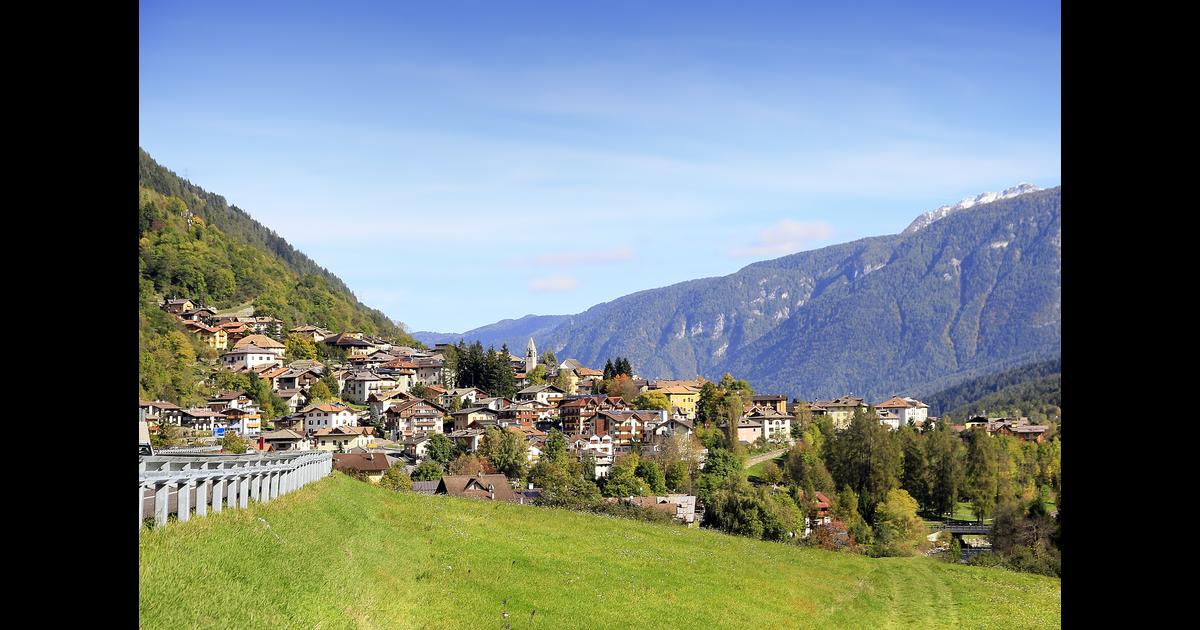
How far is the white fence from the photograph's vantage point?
34.2 ft

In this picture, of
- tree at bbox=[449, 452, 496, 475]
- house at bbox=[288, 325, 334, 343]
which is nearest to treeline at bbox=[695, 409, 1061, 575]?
tree at bbox=[449, 452, 496, 475]

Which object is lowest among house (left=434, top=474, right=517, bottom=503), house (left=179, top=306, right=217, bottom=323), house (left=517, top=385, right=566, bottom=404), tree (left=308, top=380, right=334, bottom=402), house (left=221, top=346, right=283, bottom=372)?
house (left=434, top=474, right=517, bottom=503)

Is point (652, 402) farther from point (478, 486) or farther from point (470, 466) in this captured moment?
point (478, 486)

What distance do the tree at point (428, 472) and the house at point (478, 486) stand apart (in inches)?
231

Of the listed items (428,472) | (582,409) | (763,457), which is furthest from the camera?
(582,409)

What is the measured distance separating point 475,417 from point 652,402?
21.4m

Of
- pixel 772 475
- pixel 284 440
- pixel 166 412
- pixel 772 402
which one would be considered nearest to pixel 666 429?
pixel 772 475

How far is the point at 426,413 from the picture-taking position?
9981 cm

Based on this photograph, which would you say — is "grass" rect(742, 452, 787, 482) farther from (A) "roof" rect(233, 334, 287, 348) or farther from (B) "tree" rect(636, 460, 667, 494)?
(A) "roof" rect(233, 334, 287, 348)

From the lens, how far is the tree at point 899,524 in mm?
58688

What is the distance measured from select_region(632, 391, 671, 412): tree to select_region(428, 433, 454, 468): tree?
34.7 m

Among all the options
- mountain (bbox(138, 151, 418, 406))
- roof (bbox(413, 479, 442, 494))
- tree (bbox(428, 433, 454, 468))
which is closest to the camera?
roof (bbox(413, 479, 442, 494))
